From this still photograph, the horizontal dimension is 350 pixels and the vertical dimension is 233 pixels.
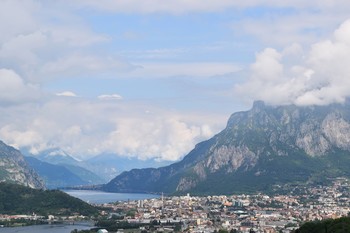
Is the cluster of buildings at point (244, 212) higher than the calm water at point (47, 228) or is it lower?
higher

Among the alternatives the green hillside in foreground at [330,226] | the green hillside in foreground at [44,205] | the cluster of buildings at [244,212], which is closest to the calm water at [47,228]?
the cluster of buildings at [244,212]

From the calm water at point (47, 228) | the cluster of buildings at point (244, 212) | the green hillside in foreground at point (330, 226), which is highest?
the cluster of buildings at point (244, 212)

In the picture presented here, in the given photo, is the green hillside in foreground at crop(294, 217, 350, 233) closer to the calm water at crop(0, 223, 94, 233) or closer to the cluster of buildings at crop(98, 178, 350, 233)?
the cluster of buildings at crop(98, 178, 350, 233)

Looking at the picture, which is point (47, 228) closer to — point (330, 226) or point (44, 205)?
point (44, 205)

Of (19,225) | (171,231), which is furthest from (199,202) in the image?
(171,231)

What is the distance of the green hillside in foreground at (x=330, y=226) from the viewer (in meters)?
79.0

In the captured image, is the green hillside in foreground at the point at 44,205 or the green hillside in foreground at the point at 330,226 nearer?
the green hillside in foreground at the point at 330,226

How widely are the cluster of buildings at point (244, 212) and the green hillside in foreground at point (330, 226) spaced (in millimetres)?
32229

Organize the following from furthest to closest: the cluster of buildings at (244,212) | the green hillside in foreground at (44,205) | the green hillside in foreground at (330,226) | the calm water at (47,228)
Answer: the green hillside in foreground at (44,205)
the cluster of buildings at (244,212)
the calm water at (47,228)
the green hillside in foreground at (330,226)

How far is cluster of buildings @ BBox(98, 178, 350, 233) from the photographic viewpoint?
5394 inches

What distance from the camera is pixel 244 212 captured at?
168 meters

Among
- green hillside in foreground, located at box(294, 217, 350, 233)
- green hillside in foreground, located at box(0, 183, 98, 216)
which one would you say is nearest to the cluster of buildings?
green hillside in foreground, located at box(0, 183, 98, 216)

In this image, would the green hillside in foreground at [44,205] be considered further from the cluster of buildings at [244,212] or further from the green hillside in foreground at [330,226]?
the green hillside in foreground at [330,226]

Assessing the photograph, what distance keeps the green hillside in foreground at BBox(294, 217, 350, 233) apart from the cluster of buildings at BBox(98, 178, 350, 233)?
3223 centimetres
